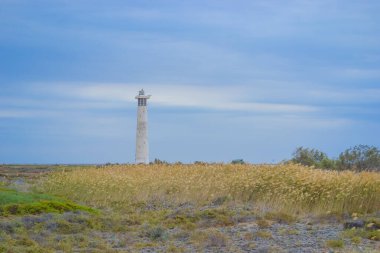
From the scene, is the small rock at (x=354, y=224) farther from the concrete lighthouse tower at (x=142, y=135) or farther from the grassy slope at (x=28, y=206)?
the concrete lighthouse tower at (x=142, y=135)

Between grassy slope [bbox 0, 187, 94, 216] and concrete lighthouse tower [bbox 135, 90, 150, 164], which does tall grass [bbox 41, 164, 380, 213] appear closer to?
grassy slope [bbox 0, 187, 94, 216]

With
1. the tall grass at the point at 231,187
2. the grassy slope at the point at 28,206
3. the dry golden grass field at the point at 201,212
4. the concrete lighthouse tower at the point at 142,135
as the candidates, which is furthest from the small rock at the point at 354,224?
the concrete lighthouse tower at the point at 142,135

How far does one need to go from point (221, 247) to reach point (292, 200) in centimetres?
646

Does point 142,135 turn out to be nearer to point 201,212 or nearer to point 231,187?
point 231,187

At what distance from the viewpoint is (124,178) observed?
80.2ft

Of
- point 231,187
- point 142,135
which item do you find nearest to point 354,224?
point 231,187

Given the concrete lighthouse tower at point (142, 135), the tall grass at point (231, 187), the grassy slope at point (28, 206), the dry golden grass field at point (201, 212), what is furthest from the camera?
the concrete lighthouse tower at point (142, 135)

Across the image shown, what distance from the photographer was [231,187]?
70.6ft

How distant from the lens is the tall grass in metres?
18.0

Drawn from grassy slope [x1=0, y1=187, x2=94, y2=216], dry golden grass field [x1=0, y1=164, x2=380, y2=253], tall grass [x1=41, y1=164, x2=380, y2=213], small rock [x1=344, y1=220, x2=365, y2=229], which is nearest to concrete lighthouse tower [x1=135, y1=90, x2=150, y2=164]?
tall grass [x1=41, y1=164, x2=380, y2=213]

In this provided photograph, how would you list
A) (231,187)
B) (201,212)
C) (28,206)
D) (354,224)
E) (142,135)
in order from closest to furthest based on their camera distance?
1. (354,224)
2. (201,212)
3. (28,206)
4. (231,187)
5. (142,135)

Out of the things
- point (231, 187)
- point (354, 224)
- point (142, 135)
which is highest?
point (142, 135)

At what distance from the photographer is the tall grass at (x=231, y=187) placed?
59.2ft

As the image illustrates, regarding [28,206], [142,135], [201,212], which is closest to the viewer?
[201,212]
